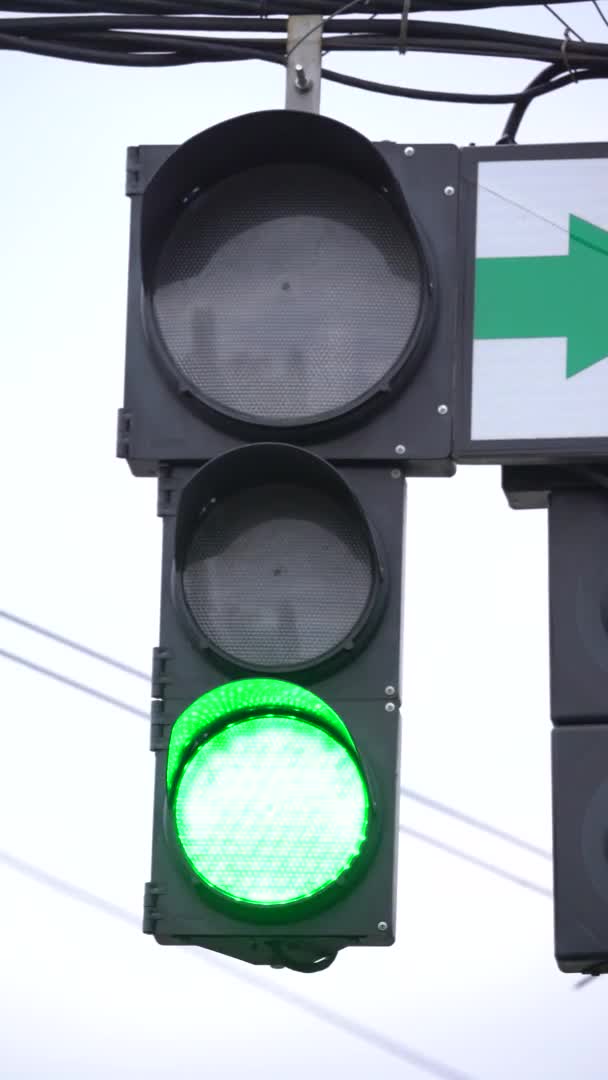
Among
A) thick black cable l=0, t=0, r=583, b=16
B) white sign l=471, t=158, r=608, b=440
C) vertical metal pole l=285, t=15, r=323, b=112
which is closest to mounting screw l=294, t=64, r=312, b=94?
vertical metal pole l=285, t=15, r=323, b=112

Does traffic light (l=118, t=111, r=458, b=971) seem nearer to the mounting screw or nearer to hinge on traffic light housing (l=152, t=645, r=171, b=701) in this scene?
hinge on traffic light housing (l=152, t=645, r=171, b=701)

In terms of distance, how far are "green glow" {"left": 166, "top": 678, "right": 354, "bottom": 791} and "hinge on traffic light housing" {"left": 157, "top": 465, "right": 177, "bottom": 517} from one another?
0.37 metres

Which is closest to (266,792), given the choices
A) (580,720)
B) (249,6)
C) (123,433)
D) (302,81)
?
(580,720)

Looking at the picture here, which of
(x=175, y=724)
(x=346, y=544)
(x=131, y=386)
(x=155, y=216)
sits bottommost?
(x=175, y=724)

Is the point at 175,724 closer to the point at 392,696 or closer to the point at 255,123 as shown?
the point at 392,696

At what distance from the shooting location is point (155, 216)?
353 centimetres

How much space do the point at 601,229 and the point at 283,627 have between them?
0.93 meters

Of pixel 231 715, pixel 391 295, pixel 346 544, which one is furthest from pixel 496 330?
pixel 231 715

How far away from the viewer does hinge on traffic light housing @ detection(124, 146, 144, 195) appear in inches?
144

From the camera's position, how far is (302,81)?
3918mm

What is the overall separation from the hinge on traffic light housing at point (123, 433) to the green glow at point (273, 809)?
533 mm

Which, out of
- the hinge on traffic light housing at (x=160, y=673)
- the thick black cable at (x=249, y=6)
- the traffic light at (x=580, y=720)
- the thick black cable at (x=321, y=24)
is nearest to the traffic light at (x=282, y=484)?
the hinge on traffic light housing at (x=160, y=673)

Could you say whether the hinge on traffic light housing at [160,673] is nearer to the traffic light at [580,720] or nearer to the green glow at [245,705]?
the green glow at [245,705]

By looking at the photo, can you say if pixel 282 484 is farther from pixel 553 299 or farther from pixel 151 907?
pixel 151 907
